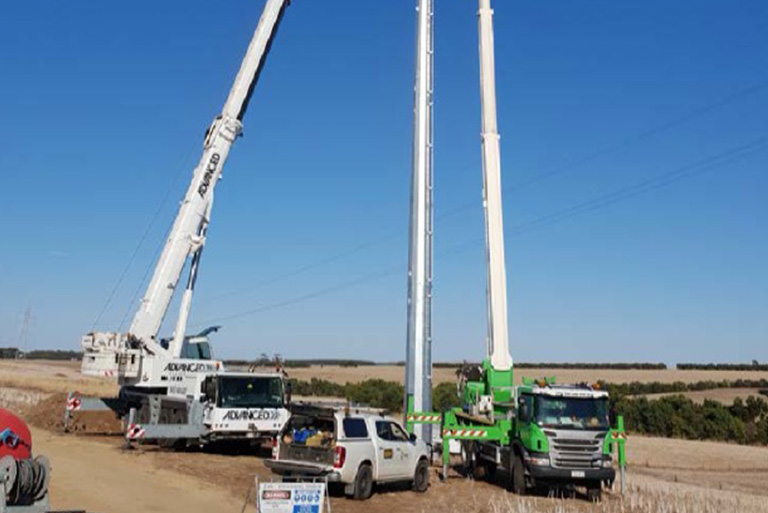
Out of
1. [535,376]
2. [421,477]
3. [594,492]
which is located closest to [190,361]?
[421,477]

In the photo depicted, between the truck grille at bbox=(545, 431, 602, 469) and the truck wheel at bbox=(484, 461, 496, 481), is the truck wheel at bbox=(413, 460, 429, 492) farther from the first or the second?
the truck wheel at bbox=(484, 461, 496, 481)

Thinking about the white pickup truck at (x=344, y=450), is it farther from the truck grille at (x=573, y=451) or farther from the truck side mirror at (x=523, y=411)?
the truck grille at (x=573, y=451)

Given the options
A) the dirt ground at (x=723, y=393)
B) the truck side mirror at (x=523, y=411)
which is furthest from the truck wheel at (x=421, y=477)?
the dirt ground at (x=723, y=393)

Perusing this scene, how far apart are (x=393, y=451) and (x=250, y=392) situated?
7923mm

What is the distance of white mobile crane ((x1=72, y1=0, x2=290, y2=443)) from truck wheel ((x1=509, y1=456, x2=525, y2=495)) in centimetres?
808

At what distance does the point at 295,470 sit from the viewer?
17.6 meters

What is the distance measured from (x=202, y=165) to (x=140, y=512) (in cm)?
1516

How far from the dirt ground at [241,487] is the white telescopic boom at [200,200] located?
427 cm

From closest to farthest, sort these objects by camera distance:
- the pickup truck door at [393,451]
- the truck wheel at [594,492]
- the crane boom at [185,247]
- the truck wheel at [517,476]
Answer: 1. the pickup truck door at [393,451]
2. the truck wheel at [594,492]
3. the truck wheel at [517,476]
4. the crane boom at [185,247]

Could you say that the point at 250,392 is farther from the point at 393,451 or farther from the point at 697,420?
the point at 697,420

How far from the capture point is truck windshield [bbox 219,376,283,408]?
25.0 meters

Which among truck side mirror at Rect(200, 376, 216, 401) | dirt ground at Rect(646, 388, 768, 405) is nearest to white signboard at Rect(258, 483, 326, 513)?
truck side mirror at Rect(200, 376, 216, 401)

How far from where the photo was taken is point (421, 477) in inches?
781

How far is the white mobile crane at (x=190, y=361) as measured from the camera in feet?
81.6
